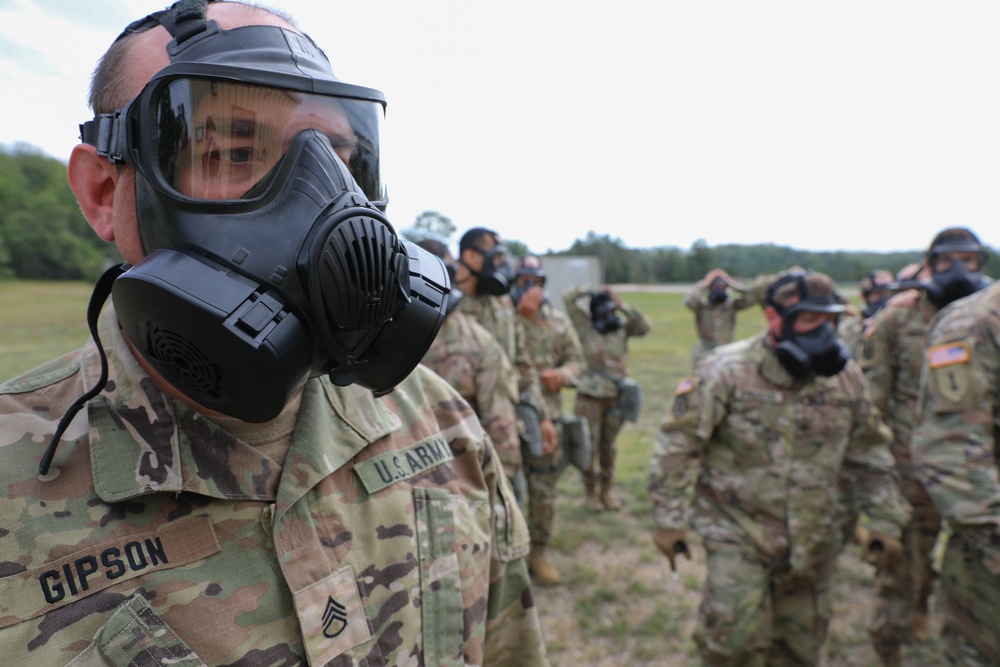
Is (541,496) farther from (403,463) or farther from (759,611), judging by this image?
(403,463)

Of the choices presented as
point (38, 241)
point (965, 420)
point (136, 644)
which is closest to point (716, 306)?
point (965, 420)

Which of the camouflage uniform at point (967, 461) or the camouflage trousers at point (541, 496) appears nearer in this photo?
the camouflage uniform at point (967, 461)

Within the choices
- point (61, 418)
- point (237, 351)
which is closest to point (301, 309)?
point (237, 351)

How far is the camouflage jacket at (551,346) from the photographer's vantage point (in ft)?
20.4

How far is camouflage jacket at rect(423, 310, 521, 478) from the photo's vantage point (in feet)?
13.0

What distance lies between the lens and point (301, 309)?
99 centimetres

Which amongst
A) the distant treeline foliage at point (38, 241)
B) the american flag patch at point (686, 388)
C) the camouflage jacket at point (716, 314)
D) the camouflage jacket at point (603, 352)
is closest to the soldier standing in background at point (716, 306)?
the camouflage jacket at point (716, 314)

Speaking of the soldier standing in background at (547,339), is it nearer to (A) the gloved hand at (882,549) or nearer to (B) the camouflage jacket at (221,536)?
(A) the gloved hand at (882,549)

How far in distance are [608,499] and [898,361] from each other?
3.13 meters

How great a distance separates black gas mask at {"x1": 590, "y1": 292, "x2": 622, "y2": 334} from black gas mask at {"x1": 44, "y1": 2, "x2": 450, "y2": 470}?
624cm

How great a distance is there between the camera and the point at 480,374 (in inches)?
157

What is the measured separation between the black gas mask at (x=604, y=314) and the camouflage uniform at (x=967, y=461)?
4.18 metres

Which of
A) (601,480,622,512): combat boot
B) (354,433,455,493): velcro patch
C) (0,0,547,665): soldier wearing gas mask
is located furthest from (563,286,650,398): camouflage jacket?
(0,0,547,665): soldier wearing gas mask

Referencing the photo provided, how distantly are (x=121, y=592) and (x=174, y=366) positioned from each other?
1.23ft
